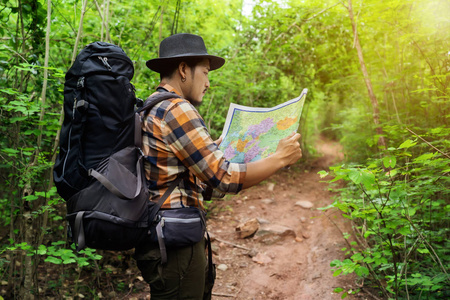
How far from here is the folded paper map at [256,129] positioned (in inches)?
75.6

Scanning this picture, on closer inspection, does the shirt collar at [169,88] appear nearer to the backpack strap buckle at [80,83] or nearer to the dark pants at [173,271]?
the backpack strap buckle at [80,83]

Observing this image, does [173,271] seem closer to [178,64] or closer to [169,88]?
[169,88]

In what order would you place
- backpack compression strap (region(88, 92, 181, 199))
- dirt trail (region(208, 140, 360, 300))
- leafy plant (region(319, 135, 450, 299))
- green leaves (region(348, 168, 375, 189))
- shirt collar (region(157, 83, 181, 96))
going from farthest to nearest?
dirt trail (region(208, 140, 360, 300))
leafy plant (region(319, 135, 450, 299))
green leaves (region(348, 168, 375, 189))
shirt collar (region(157, 83, 181, 96))
backpack compression strap (region(88, 92, 181, 199))

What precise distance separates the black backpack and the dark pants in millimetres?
153

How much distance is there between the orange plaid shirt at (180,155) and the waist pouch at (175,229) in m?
0.05

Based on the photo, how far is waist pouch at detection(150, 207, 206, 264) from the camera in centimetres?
167

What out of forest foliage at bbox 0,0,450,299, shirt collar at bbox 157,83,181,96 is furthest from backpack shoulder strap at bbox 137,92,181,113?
forest foliage at bbox 0,0,450,299

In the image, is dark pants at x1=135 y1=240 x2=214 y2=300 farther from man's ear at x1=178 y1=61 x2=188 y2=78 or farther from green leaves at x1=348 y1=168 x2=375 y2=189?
green leaves at x1=348 y1=168 x2=375 y2=189

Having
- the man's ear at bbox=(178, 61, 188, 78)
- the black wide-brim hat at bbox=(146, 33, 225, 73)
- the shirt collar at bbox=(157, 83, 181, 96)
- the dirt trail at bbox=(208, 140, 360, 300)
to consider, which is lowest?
the dirt trail at bbox=(208, 140, 360, 300)

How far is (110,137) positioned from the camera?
1.61 metres

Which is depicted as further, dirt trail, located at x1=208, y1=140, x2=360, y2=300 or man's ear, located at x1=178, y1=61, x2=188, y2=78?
dirt trail, located at x1=208, y1=140, x2=360, y2=300

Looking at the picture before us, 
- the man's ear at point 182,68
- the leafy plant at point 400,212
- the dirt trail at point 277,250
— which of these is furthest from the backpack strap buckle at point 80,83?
the dirt trail at point 277,250

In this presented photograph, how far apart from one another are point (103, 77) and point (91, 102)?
0.44ft

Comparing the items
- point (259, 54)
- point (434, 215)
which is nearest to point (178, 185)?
point (434, 215)
